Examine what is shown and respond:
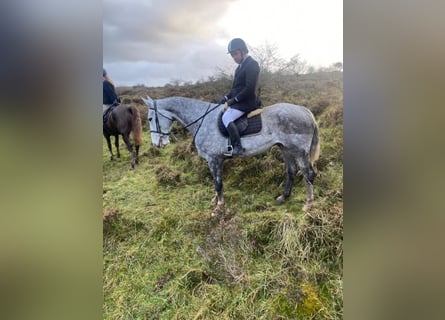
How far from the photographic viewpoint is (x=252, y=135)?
2248 mm

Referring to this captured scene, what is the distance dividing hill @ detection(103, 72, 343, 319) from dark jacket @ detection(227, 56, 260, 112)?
0.07 meters

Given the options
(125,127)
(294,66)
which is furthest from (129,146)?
(294,66)

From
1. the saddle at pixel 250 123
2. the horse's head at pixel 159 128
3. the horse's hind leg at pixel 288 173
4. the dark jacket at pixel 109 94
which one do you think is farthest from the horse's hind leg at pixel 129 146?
the horse's hind leg at pixel 288 173

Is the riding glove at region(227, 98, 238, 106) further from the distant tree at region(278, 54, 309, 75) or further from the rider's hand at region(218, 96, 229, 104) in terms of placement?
the distant tree at region(278, 54, 309, 75)

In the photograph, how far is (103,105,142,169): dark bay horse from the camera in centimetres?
225

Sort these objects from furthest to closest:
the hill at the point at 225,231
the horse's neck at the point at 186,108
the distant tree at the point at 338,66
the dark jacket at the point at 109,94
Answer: the horse's neck at the point at 186,108
the dark jacket at the point at 109,94
the hill at the point at 225,231
the distant tree at the point at 338,66

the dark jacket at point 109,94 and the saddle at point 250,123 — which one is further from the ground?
the dark jacket at point 109,94

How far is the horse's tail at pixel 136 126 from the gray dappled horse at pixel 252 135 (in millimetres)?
97

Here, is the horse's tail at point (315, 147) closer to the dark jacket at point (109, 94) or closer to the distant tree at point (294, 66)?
the distant tree at point (294, 66)

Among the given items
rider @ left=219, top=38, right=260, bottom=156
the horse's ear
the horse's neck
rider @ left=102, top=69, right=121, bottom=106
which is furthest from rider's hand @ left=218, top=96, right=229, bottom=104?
rider @ left=102, top=69, right=121, bottom=106

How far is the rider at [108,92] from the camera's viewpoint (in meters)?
2.17

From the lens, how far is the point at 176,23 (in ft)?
7.21

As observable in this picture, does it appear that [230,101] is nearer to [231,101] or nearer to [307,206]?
[231,101]
